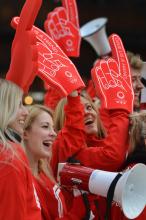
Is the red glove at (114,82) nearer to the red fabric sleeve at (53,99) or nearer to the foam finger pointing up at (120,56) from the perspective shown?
the foam finger pointing up at (120,56)

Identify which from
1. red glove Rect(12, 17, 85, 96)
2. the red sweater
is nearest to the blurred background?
red glove Rect(12, 17, 85, 96)

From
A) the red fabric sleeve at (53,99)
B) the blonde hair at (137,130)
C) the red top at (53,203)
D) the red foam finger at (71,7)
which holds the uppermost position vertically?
the red foam finger at (71,7)

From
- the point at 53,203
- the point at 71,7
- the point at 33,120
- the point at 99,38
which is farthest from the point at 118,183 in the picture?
the point at 99,38

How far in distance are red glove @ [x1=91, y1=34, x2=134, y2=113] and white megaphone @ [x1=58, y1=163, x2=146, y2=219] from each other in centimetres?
Result: 59

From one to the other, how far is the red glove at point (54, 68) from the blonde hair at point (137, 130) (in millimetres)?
357

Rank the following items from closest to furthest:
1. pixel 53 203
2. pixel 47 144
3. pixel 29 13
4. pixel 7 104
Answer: pixel 7 104
pixel 29 13
pixel 53 203
pixel 47 144

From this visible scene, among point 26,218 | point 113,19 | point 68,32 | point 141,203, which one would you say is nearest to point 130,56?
point 68,32

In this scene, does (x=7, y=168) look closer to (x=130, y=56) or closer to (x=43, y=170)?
(x=43, y=170)

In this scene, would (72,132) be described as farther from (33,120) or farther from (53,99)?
(53,99)

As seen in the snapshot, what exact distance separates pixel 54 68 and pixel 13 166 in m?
1.08

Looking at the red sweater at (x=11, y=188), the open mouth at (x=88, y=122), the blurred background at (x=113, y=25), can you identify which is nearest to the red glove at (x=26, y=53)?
the red sweater at (x=11, y=188)

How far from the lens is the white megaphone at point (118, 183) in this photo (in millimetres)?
2705

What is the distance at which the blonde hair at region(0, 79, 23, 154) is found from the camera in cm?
233

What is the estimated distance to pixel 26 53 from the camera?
2654 millimetres
